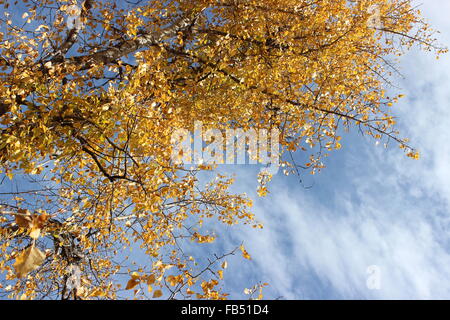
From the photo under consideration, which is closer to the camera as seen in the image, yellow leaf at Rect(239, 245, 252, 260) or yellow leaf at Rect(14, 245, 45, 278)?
yellow leaf at Rect(14, 245, 45, 278)

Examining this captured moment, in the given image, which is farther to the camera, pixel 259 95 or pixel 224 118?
pixel 224 118

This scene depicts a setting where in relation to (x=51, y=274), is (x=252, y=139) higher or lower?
higher

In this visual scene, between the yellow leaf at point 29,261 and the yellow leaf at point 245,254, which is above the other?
the yellow leaf at point 29,261

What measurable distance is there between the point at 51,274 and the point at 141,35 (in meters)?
6.20

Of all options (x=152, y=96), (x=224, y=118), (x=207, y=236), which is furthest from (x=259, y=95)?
(x=207, y=236)

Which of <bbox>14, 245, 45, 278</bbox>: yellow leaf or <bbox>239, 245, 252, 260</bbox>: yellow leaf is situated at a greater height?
<bbox>14, 245, 45, 278</bbox>: yellow leaf

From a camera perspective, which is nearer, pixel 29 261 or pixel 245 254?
pixel 29 261

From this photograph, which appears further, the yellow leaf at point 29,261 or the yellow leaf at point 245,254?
the yellow leaf at point 245,254
